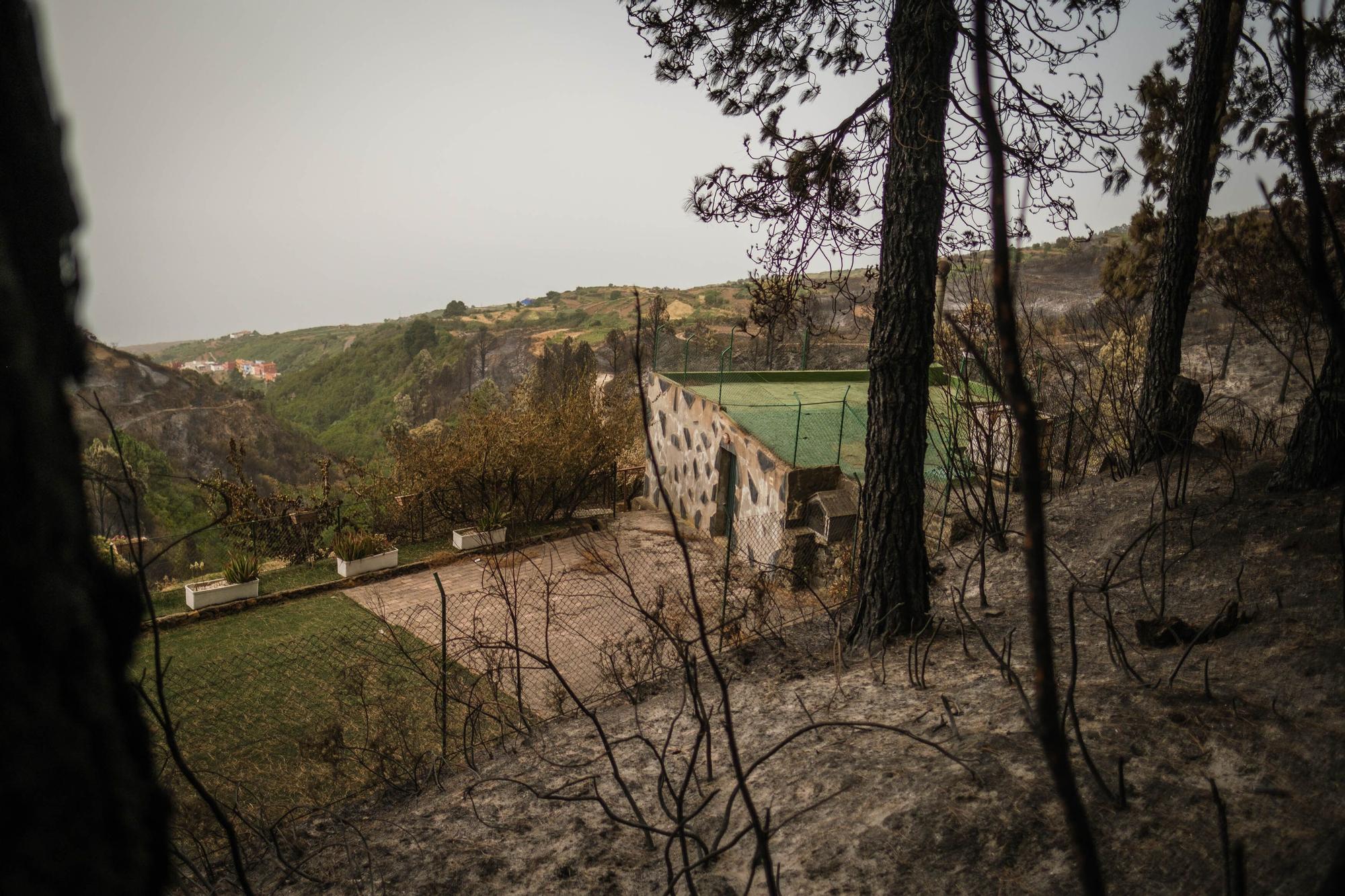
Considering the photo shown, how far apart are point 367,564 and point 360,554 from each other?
5.7 inches

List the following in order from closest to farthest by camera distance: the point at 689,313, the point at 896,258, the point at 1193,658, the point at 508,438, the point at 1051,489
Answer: the point at 1193,658 → the point at 896,258 → the point at 1051,489 → the point at 508,438 → the point at 689,313

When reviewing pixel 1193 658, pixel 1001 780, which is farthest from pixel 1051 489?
pixel 1001 780

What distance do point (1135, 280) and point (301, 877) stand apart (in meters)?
10.7

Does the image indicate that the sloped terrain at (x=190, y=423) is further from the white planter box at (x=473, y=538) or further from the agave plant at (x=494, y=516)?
the white planter box at (x=473, y=538)

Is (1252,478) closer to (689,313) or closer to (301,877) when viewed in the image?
(301,877)

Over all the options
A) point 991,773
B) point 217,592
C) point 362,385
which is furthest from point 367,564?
point 362,385

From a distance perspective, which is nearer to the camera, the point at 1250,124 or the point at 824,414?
the point at 1250,124

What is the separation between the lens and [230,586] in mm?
8992

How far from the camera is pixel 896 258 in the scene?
4707 millimetres

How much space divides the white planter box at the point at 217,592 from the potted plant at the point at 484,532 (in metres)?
2.57

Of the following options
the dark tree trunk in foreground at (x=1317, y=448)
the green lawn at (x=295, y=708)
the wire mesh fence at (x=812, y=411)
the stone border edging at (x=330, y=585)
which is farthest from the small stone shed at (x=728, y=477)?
the dark tree trunk in foreground at (x=1317, y=448)

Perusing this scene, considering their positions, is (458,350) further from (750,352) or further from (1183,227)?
(1183,227)

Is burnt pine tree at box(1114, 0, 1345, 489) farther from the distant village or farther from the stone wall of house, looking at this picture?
the distant village

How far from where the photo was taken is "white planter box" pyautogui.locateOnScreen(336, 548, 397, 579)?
9922 mm
